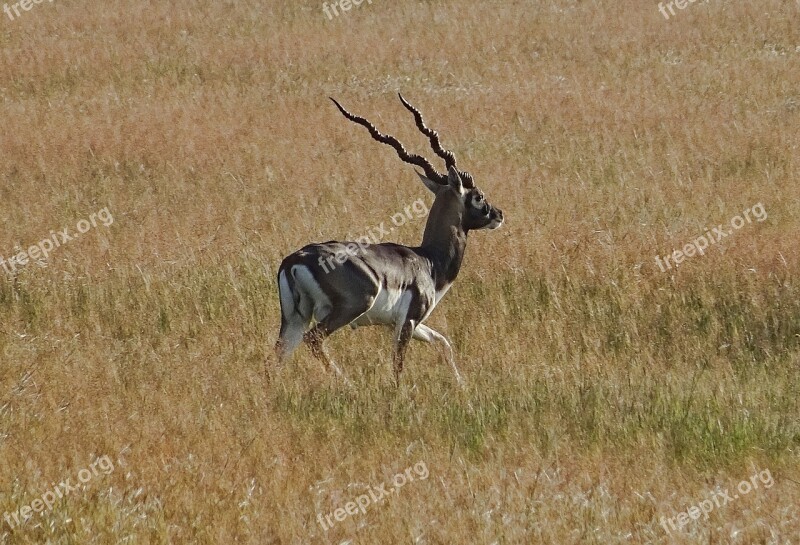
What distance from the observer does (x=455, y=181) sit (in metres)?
9.65

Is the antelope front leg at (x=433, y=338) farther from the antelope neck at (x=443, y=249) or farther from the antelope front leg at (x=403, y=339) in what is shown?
the antelope neck at (x=443, y=249)

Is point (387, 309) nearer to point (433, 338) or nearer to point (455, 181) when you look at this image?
point (433, 338)

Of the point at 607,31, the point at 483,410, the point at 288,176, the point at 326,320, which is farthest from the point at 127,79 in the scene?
the point at 483,410

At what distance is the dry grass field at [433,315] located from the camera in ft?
18.9

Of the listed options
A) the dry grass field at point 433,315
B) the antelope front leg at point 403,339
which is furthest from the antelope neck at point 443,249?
the antelope front leg at point 403,339

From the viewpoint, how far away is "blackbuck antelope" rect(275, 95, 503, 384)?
8461mm

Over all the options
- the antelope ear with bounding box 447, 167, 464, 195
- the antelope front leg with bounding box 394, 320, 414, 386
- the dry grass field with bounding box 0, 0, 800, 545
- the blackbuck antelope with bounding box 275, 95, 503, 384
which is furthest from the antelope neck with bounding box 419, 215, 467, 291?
the antelope front leg with bounding box 394, 320, 414, 386

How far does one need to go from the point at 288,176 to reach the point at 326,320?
6.97m

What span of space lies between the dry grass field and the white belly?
0.90 feet

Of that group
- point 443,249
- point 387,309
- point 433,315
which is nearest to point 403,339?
point 387,309

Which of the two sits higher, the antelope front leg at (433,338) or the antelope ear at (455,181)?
the antelope ear at (455,181)

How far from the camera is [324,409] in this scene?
7391 mm

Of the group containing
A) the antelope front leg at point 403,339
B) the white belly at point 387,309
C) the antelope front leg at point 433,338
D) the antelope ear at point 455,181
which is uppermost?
the antelope ear at point 455,181

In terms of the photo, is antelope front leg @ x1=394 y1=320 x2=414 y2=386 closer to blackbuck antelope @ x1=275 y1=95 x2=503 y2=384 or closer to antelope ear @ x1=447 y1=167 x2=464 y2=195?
blackbuck antelope @ x1=275 y1=95 x2=503 y2=384
